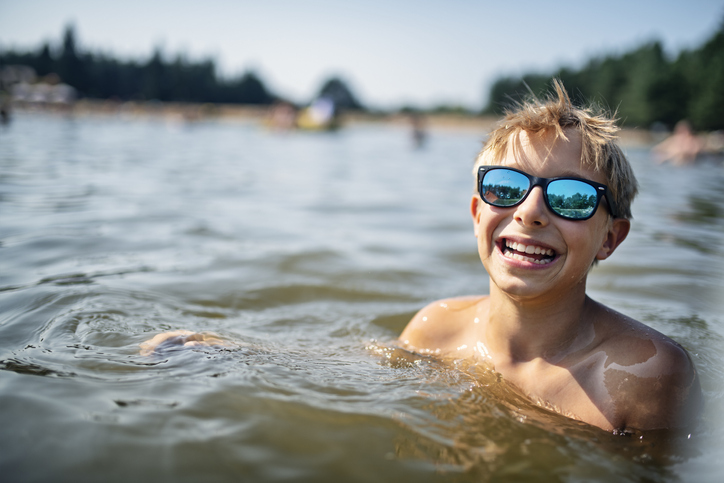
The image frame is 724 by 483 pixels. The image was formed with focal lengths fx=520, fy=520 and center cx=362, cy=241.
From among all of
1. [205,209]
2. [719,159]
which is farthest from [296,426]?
[719,159]

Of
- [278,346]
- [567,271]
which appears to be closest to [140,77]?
Answer: [278,346]

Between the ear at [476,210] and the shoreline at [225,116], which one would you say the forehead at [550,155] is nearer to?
the ear at [476,210]

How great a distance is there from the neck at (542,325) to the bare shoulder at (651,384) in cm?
20

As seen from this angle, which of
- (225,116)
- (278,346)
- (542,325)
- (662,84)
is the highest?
(662,84)

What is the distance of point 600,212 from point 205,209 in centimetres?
606

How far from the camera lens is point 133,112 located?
56.1 metres

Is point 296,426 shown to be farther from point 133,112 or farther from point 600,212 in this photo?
point 133,112

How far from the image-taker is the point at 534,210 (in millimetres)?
2145

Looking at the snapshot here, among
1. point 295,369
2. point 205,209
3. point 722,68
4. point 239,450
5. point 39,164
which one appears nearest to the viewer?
point 239,450

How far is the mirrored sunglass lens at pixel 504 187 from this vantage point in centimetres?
222

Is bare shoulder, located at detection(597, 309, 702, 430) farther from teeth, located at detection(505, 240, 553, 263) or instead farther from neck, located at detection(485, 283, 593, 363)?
teeth, located at detection(505, 240, 553, 263)

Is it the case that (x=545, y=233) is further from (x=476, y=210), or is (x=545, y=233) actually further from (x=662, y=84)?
(x=662, y=84)

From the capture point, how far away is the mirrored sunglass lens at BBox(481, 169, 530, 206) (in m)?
2.22

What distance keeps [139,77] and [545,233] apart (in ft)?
309
